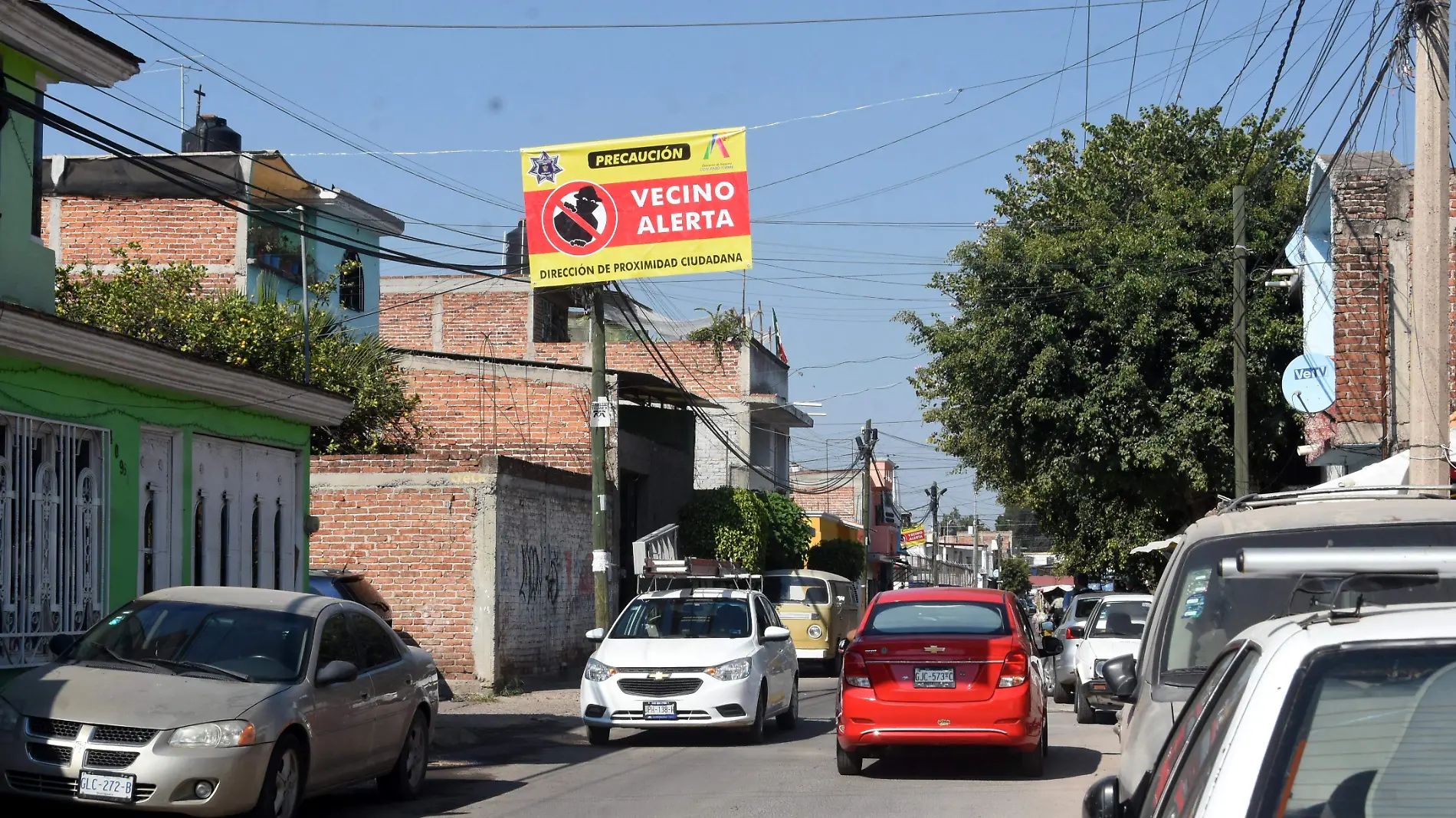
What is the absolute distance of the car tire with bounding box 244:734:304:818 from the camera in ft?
29.9

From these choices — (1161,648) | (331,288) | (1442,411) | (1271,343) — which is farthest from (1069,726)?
(331,288)

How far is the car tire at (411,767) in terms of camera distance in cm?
1119

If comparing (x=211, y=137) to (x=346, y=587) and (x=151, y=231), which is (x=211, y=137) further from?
(x=346, y=587)

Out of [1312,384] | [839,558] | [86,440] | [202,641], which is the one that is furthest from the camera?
[839,558]

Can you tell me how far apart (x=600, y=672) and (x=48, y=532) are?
5708 mm

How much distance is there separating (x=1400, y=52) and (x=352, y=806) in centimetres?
1098

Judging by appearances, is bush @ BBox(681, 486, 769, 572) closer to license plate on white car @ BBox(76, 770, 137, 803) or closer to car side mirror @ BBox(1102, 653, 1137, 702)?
license plate on white car @ BBox(76, 770, 137, 803)

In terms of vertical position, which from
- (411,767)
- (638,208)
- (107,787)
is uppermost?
(638,208)

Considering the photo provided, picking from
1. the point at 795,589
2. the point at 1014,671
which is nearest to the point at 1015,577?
the point at 795,589

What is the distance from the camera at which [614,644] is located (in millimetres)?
15883

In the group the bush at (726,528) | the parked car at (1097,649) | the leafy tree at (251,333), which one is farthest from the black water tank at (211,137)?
the parked car at (1097,649)

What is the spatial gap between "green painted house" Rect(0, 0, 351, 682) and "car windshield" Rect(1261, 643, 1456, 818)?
400 inches

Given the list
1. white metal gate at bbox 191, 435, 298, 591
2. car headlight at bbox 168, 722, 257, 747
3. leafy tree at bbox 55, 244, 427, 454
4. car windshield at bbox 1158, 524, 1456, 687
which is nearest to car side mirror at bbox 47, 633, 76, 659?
car headlight at bbox 168, 722, 257, 747

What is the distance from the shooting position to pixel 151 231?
31625 millimetres
